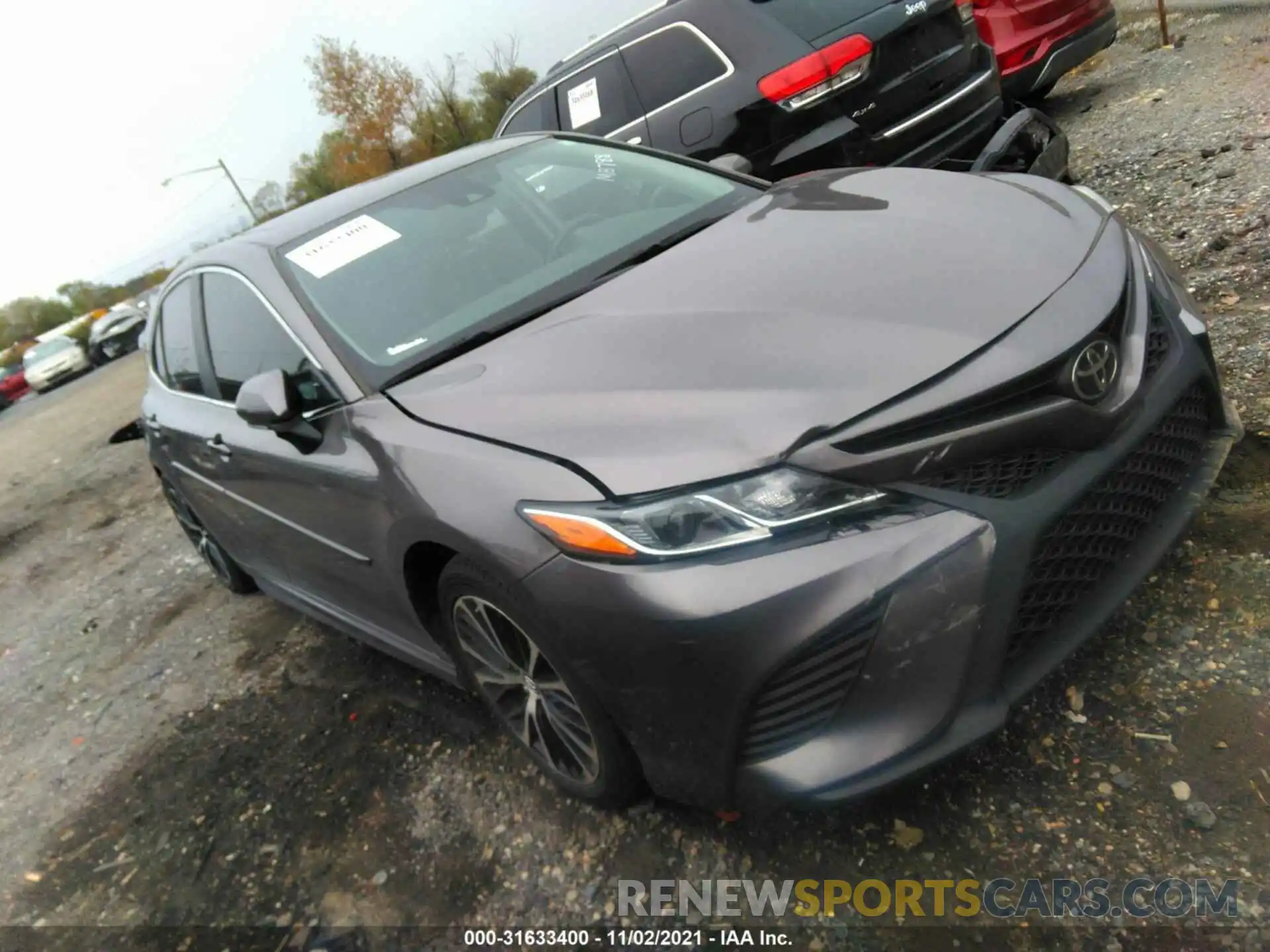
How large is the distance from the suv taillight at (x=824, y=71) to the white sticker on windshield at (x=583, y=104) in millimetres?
1383

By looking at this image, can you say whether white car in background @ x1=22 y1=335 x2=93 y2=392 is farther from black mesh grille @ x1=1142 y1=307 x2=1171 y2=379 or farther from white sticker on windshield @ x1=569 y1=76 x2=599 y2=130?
black mesh grille @ x1=1142 y1=307 x2=1171 y2=379


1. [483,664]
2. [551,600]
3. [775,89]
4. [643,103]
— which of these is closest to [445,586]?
[483,664]

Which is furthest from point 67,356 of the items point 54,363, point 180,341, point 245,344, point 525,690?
point 525,690

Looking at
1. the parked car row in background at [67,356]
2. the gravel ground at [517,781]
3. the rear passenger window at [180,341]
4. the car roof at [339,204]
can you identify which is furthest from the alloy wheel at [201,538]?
the parked car row in background at [67,356]

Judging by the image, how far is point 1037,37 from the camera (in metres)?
6.43

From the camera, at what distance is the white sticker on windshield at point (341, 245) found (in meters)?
2.80

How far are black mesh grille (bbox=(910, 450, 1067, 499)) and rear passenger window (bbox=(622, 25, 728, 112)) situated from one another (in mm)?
3601

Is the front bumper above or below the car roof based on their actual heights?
below

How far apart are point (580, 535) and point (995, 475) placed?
0.84 meters

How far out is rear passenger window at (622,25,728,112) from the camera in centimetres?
481

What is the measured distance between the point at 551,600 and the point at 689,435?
46 cm

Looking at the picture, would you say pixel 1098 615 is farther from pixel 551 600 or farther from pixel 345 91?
pixel 345 91

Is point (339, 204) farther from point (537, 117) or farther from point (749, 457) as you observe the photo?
point (537, 117)

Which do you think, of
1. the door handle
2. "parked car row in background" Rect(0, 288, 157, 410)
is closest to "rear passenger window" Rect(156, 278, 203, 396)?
the door handle
